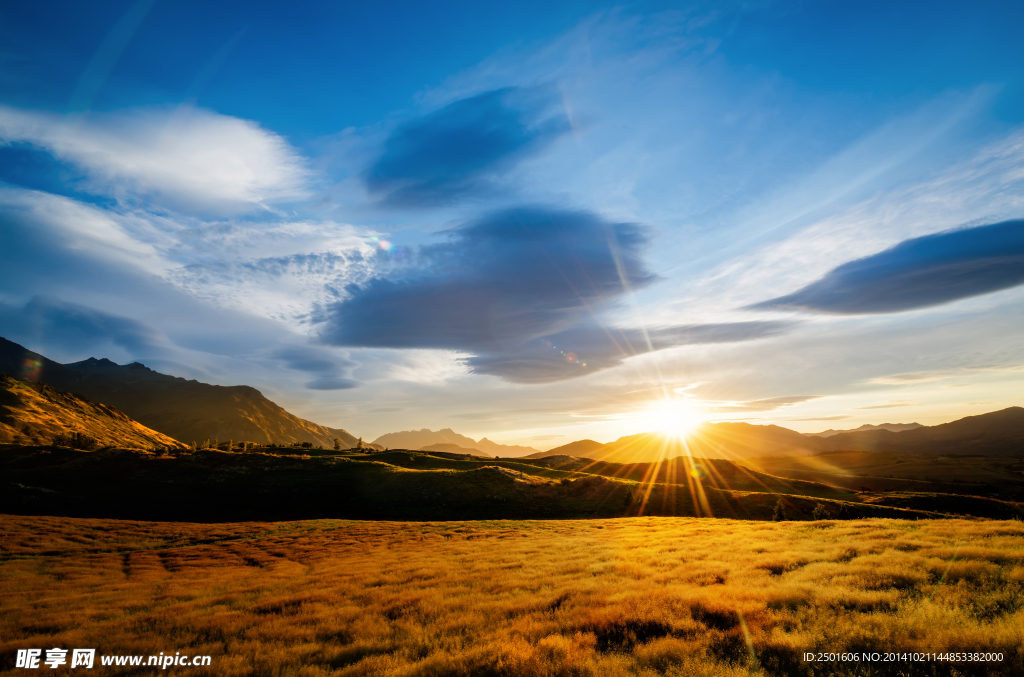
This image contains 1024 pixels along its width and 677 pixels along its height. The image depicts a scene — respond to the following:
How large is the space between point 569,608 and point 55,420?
198 metres

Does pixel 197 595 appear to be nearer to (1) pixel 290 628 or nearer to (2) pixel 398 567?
(2) pixel 398 567

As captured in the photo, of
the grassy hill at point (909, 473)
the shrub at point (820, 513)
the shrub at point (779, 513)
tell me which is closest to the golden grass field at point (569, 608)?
the shrub at point (779, 513)

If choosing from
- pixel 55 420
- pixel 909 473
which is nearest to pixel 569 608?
pixel 909 473

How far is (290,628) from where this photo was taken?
10734 millimetres

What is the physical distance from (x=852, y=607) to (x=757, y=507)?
57393 mm

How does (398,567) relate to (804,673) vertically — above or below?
below

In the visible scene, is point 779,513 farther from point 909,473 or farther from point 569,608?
point 909,473

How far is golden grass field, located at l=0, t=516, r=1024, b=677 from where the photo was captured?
7.34 metres

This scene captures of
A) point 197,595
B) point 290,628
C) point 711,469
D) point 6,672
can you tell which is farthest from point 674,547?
point 711,469

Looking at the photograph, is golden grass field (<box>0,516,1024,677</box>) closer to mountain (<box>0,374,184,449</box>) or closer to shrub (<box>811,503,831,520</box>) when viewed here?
shrub (<box>811,503,831,520</box>)

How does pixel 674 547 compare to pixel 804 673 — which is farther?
pixel 674 547

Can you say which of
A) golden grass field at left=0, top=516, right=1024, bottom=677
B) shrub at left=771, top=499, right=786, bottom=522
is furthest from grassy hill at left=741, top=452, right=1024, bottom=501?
golden grass field at left=0, top=516, right=1024, bottom=677

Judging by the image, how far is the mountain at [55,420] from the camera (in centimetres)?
11069

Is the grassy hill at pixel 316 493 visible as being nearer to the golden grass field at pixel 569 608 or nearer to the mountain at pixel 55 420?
the golden grass field at pixel 569 608
